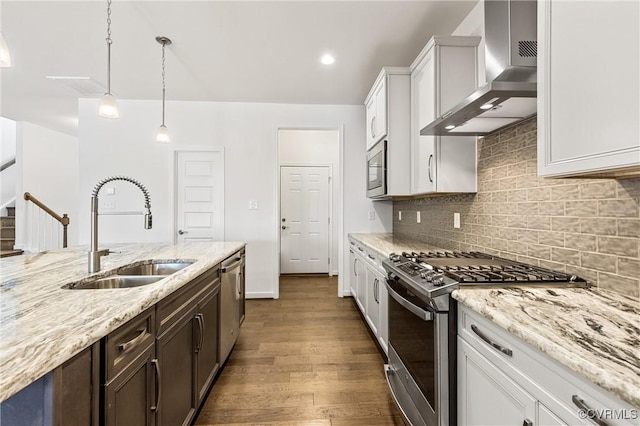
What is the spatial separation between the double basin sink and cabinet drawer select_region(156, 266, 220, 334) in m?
0.16

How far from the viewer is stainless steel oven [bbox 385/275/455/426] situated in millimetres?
1242

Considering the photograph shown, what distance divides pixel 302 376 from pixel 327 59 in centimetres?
278

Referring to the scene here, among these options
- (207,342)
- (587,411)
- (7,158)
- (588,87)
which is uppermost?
(7,158)

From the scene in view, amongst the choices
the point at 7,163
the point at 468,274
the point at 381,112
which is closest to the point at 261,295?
the point at 381,112

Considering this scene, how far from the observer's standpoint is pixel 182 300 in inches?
56.2

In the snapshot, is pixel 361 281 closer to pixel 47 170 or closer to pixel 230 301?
pixel 230 301

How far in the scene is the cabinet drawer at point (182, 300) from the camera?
1221mm

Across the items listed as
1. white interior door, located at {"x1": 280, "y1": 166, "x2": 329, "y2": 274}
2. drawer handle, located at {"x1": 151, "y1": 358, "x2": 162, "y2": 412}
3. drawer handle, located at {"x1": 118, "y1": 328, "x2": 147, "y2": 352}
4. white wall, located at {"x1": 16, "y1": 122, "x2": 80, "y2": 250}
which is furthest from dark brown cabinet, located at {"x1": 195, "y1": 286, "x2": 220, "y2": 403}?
white wall, located at {"x1": 16, "y1": 122, "x2": 80, "y2": 250}

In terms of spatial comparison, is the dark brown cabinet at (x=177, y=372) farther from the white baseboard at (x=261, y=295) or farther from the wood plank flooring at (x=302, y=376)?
the white baseboard at (x=261, y=295)

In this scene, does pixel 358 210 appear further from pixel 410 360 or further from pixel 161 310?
pixel 161 310

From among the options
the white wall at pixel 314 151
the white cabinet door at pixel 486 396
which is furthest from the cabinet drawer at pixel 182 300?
the white wall at pixel 314 151

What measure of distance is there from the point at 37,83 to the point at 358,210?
4.14 metres

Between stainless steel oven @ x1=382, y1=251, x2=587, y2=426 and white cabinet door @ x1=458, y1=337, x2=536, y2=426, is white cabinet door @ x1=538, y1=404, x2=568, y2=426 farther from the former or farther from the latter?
stainless steel oven @ x1=382, y1=251, x2=587, y2=426

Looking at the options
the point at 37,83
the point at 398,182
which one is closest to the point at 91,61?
the point at 37,83
